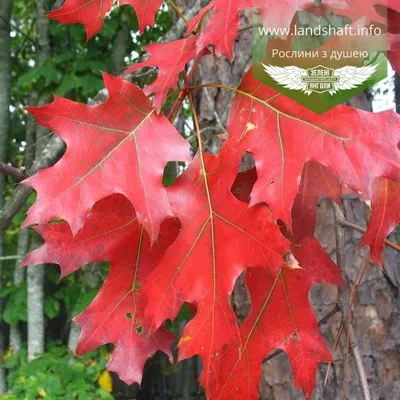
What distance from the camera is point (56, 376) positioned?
1923mm

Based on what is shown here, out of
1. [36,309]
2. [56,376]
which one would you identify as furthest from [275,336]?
[36,309]

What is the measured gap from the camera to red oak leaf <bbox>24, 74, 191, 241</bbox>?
1.86 feet

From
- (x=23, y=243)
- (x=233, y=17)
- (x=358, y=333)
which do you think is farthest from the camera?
(x=23, y=243)

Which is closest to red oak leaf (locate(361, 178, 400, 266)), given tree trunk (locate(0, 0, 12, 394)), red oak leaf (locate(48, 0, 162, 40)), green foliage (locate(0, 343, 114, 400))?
red oak leaf (locate(48, 0, 162, 40))

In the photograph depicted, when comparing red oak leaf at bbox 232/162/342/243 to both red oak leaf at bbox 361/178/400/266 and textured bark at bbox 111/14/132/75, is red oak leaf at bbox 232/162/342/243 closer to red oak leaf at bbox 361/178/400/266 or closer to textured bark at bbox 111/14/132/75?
red oak leaf at bbox 361/178/400/266

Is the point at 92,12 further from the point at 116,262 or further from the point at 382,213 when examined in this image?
the point at 382,213

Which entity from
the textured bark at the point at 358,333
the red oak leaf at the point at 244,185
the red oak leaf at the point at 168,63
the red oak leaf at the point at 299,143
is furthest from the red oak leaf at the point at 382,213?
the textured bark at the point at 358,333

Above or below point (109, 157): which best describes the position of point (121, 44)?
above

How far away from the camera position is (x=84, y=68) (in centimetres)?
226

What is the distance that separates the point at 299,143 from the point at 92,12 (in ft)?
1.26

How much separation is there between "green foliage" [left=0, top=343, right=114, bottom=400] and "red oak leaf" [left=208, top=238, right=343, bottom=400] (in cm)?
127

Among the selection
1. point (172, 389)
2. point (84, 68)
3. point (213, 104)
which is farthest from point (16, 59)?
point (172, 389)

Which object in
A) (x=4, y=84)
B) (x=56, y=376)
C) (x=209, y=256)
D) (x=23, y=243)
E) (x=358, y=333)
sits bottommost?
(x=56, y=376)

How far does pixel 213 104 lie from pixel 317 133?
2.70 feet
